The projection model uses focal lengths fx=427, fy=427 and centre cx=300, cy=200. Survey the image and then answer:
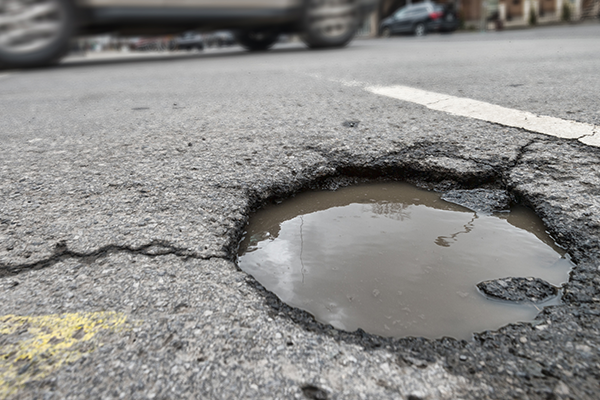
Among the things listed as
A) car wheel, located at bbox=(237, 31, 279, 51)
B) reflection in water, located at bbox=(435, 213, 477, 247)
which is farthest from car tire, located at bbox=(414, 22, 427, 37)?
reflection in water, located at bbox=(435, 213, 477, 247)

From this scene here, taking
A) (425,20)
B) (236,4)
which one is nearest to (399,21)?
(425,20)

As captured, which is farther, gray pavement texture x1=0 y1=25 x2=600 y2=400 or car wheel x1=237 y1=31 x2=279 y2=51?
car wheel x1=237 y1=31 x2=279 y2=51

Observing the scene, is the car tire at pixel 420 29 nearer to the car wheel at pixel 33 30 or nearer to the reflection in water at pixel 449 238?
the car wheel at pixel 33 30

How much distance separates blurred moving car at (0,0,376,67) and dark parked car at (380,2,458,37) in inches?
454

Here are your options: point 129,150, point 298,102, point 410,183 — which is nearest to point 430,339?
point 410,183

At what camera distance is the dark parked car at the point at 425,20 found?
58.5ft

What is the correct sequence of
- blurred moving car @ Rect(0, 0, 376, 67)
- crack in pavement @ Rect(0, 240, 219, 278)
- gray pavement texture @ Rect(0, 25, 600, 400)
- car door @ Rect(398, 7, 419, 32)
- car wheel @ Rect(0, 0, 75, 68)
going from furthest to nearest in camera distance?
car door @ Rect(398, 7, 419, 32), blurred moving car @ Rect(0, 0, 376, 67), car wheel @ Rect(0, 0, 75, 68), crack in pavement @ Rect(0, 240, 219, 278), gray pavement texture @ Rect(0, 25, 600, 400)

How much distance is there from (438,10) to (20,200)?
19.3m

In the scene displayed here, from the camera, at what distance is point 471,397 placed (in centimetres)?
79

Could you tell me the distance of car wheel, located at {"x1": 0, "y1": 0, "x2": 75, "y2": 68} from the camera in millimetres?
5410

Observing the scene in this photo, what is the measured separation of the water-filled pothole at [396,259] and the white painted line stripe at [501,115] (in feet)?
2.23

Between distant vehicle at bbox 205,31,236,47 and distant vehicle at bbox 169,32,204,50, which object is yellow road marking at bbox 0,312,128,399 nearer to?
distant vehicle at bbox 169,32,204,50

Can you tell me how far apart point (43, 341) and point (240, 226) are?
68 centimetres

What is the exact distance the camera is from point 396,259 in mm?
1310
